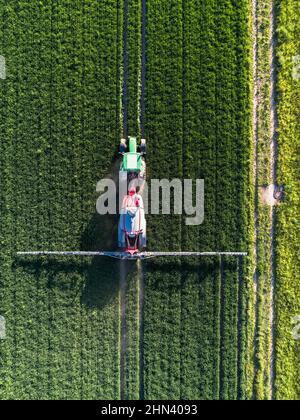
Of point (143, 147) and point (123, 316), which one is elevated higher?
point (143, 147)

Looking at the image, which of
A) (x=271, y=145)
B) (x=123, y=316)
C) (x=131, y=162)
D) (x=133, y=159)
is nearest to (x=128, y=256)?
(x=123, y=316)

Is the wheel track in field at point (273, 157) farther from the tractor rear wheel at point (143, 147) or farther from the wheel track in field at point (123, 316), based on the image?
the wheel track in field at point (123, 316)

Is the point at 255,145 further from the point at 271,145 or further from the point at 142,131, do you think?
the point at 142,131

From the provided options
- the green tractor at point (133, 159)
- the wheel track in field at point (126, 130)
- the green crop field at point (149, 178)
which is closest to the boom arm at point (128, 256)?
the green crop field at point (149, 178)

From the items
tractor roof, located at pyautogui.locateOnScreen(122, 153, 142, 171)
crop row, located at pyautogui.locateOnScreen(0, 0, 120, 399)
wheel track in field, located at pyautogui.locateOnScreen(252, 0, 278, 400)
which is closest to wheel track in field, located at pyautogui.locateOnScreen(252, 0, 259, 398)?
wheel track in field, located at pyautogui.locateOnScreen(252, 0, 278, 400)

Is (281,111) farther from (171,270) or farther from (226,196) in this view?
(171,270)

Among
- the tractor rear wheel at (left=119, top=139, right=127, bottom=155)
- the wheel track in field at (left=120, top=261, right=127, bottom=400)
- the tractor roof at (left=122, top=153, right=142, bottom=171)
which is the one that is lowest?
the wheel track in field at (left=120, top=261, right=127, bottom=400)

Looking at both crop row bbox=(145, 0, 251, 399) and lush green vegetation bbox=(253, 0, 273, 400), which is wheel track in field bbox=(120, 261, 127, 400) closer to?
crop row bbox=(145, 0, 251, 399)
